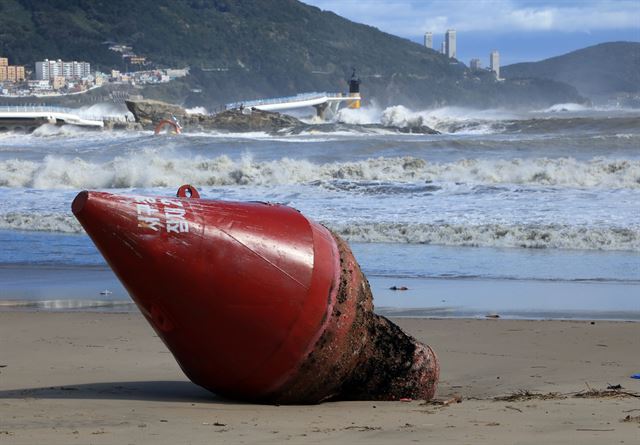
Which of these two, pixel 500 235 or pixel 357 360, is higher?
pixel 357 360

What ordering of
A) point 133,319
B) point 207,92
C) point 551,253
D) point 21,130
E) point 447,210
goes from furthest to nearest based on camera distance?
point 207,92 → point 21,130 → point 447,210 → point 551,253 → point 133,319

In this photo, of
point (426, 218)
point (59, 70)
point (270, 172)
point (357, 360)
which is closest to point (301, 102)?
point (270, 172)

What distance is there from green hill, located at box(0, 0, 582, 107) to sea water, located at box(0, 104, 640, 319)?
101156 mm

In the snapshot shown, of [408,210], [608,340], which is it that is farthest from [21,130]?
[608,340]

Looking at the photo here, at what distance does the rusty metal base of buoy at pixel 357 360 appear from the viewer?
5301 millimetres

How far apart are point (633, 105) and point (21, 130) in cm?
12690

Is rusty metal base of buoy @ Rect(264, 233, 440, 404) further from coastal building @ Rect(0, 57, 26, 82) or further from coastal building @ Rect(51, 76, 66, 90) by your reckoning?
coastal building @ Rect(0, 57, 26, 82)

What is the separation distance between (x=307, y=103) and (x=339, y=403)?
74170 mm

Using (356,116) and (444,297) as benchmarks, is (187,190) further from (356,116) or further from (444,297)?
(356,116)

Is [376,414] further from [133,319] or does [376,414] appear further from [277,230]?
[133,319]

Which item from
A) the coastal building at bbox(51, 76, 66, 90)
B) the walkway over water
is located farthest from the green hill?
the walkway over water

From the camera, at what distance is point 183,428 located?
15.1 feet

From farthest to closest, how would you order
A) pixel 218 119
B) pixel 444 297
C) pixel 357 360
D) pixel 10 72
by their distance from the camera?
1. pixel 10 72
2. pixel 218 119
3. pixel 444 297
4. pixel 357 360

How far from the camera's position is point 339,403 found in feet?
18.1
